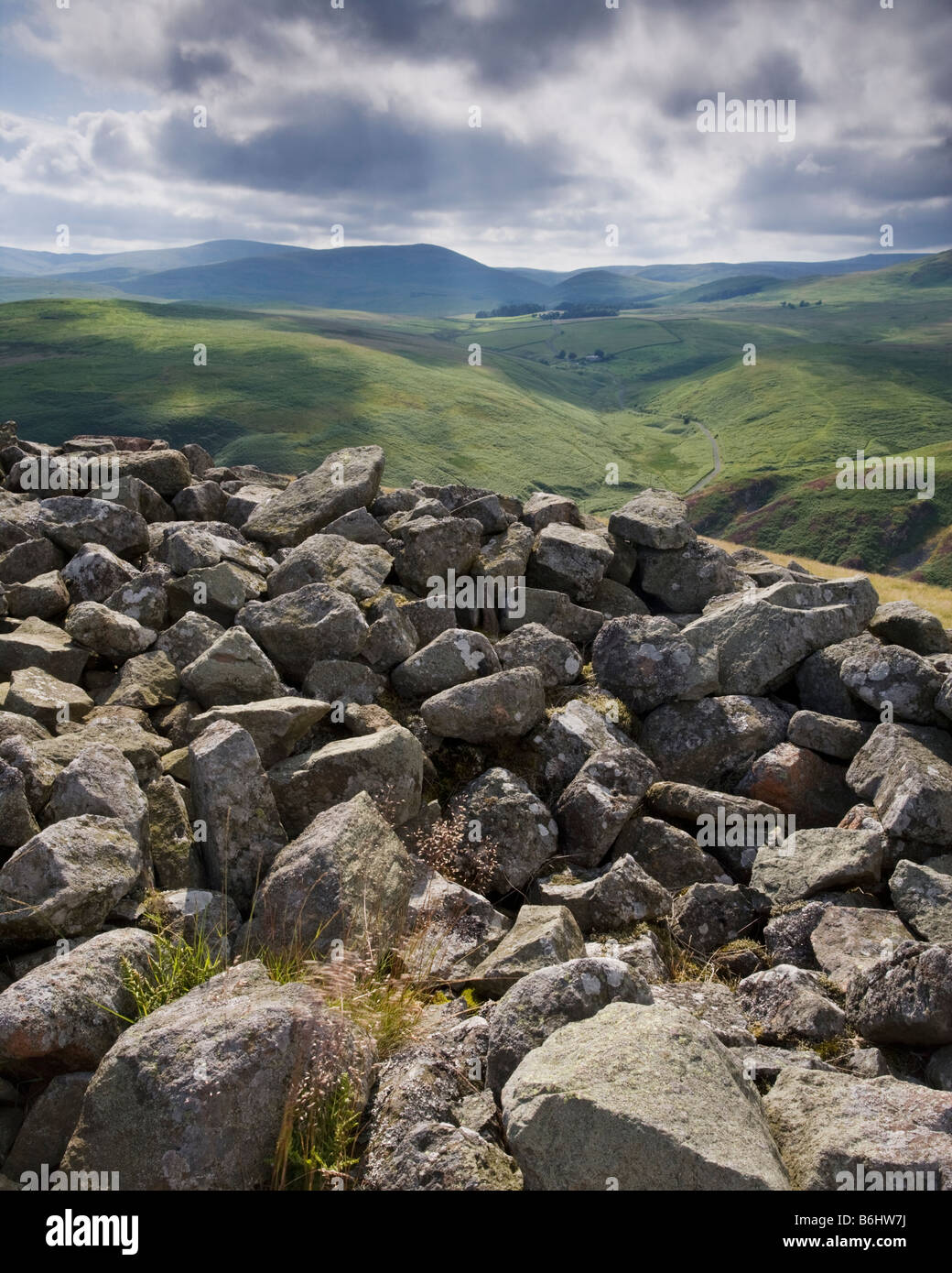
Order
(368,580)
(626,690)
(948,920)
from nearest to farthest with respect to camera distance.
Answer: (948,920), (626,690), (368,580)

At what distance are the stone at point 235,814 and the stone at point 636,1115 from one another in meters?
4.30

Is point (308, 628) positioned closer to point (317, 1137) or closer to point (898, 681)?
point (317, 1137)

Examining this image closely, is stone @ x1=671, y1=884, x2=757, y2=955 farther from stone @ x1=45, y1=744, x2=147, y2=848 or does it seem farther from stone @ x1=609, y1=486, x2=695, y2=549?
stone @ x1=609, y1=486, x2=695, y2=549

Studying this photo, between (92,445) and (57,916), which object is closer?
(57,916)

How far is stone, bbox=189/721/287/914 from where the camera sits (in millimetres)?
9484

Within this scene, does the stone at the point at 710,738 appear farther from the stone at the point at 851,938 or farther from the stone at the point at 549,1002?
the stone at the point at 549,1002

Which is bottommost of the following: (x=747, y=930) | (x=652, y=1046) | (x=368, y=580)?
(x=747, y=930)

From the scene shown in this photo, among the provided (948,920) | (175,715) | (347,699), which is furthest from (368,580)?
(948,920)

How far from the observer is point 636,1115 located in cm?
557

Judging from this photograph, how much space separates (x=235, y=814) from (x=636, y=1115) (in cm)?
556

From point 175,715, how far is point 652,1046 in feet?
26.3

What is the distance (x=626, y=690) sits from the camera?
1391cm

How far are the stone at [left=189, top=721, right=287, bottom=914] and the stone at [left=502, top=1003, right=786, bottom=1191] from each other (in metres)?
4.30
